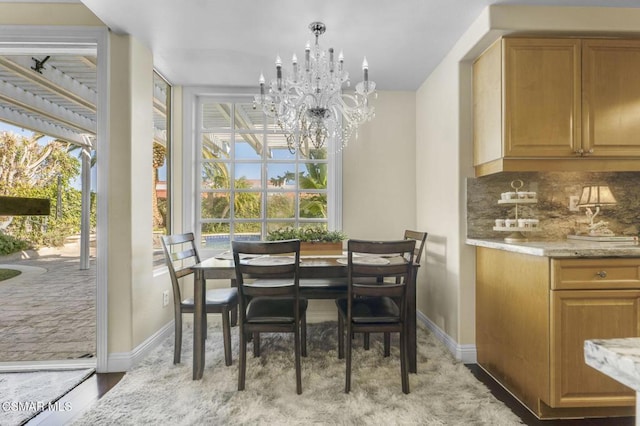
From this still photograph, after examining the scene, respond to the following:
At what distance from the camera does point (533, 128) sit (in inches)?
87.0

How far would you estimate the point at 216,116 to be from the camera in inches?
147

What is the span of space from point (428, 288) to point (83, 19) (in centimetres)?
368

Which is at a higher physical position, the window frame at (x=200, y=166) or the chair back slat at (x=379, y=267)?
the window frame at (x=200, y=166)

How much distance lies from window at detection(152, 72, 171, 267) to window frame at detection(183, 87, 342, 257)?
0.58 feet

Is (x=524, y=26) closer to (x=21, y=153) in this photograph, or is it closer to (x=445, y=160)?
(x=445, y=160)

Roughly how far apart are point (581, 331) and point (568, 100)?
1.45 metres

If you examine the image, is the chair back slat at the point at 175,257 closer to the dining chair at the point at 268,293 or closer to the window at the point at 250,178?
the dining chair at the point at 268,293

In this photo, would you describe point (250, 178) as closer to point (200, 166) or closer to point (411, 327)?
point (200, 166)

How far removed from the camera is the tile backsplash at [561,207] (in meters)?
2.53

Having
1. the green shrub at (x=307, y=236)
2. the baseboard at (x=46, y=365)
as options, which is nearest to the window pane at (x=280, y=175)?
the green shrub at (x=307, y=236)

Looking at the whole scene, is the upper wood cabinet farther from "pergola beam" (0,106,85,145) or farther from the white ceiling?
"pergola beam" (0,106,85,145)

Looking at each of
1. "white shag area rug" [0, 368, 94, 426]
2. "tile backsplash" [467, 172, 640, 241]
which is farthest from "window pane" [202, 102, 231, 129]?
"tile backsplash" [467, 172, 640, 241]

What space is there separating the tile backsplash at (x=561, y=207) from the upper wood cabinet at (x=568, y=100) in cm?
34

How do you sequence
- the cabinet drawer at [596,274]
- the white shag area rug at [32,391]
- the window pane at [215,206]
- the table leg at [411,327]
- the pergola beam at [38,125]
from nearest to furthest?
the cabinet drawer at [596,274]
the white shag area rug at [32,391]
the table leg at [411,327]
the pergola beam at [38,125]
the window pane at [215,206]
